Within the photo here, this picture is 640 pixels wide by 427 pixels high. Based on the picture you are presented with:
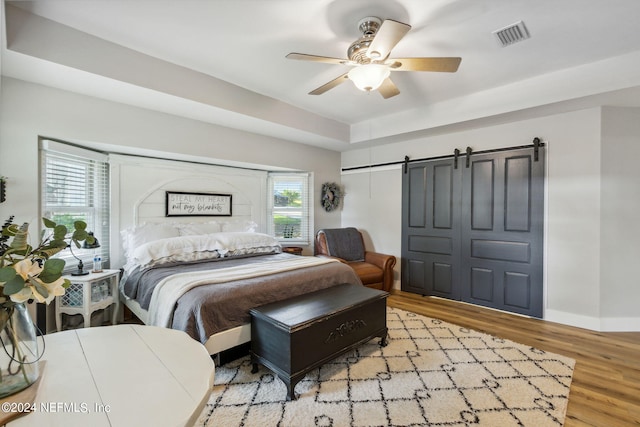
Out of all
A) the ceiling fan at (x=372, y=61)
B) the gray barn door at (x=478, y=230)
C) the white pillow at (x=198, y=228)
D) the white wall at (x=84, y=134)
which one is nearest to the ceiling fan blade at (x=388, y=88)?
the ceiling fan at (x=372, y=61)

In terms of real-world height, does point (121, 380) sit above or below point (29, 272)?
below

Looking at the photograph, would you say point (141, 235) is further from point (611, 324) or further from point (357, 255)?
point (611, 324)

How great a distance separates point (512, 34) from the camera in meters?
2.22

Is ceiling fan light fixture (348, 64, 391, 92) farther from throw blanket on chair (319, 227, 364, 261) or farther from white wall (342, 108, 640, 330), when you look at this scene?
throw blanket on chair (319, 227, 364, 261)

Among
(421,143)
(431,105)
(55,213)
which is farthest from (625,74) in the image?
(55,213)

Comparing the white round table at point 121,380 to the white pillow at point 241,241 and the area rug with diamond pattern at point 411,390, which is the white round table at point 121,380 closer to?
the area rug with diamond pattern at point 411,390

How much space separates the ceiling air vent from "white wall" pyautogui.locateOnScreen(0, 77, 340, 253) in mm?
2921

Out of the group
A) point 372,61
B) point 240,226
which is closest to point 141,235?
point 240,226

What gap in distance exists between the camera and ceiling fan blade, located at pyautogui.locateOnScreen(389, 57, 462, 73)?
1.95 metres

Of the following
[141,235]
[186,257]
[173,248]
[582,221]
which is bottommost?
[186,257]

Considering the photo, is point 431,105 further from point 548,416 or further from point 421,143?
point 548,416

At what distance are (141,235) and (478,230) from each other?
13.5ft

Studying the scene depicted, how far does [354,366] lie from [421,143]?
334cm

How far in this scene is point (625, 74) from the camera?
2.52 metres
